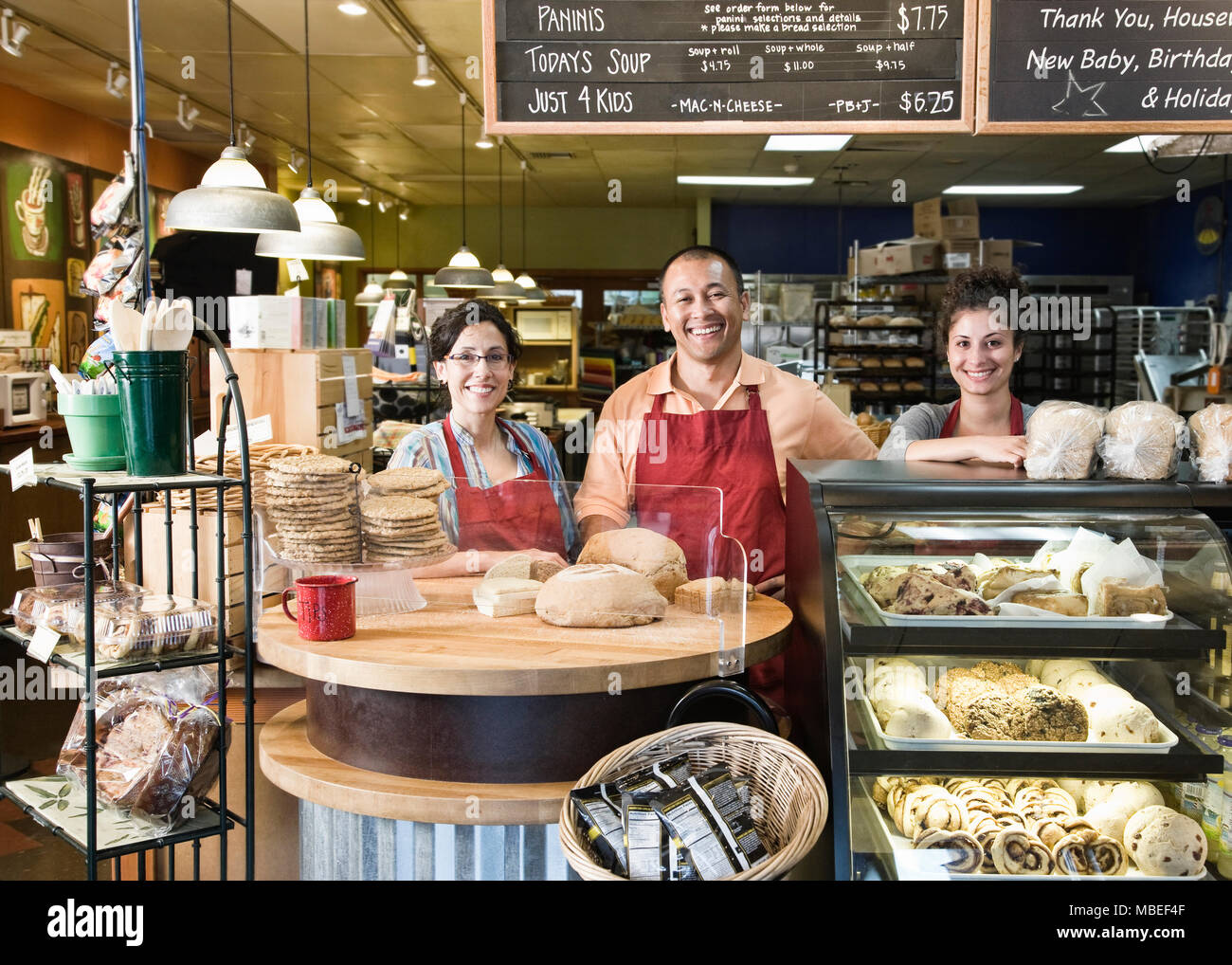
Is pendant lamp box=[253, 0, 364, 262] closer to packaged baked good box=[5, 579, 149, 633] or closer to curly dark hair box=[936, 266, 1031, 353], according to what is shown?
packaged baked good box=[5, 579, 149, 633]

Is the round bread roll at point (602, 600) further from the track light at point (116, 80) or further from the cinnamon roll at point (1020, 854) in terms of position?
the track light at point (116, 80)

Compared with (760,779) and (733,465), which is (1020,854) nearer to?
(760,779)

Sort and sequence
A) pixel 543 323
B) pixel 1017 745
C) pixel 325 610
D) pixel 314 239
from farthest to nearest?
pixel 543 323 → pixel 314 239 → pixel 325 610 → pixel 1017 745

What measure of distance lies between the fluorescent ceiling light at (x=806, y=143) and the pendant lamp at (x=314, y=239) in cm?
500

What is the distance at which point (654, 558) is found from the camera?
217 cm

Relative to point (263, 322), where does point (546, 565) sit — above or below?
below

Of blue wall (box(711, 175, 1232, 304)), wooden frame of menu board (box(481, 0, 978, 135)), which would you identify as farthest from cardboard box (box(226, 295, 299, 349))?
blue wall (box(711, 175, 1232, 304))

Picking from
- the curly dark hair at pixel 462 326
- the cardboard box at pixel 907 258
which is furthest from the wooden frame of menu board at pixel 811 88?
the cardboard box at pixel 907 258

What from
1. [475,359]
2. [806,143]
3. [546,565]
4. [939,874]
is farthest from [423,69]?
[939,874]

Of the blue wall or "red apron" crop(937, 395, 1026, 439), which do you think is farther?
the blue wall

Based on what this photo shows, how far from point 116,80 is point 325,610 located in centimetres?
630

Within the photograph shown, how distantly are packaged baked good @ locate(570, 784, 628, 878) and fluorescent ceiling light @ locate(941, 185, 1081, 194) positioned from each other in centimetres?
1082

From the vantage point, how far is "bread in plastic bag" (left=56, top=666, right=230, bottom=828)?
2076 millimetres
